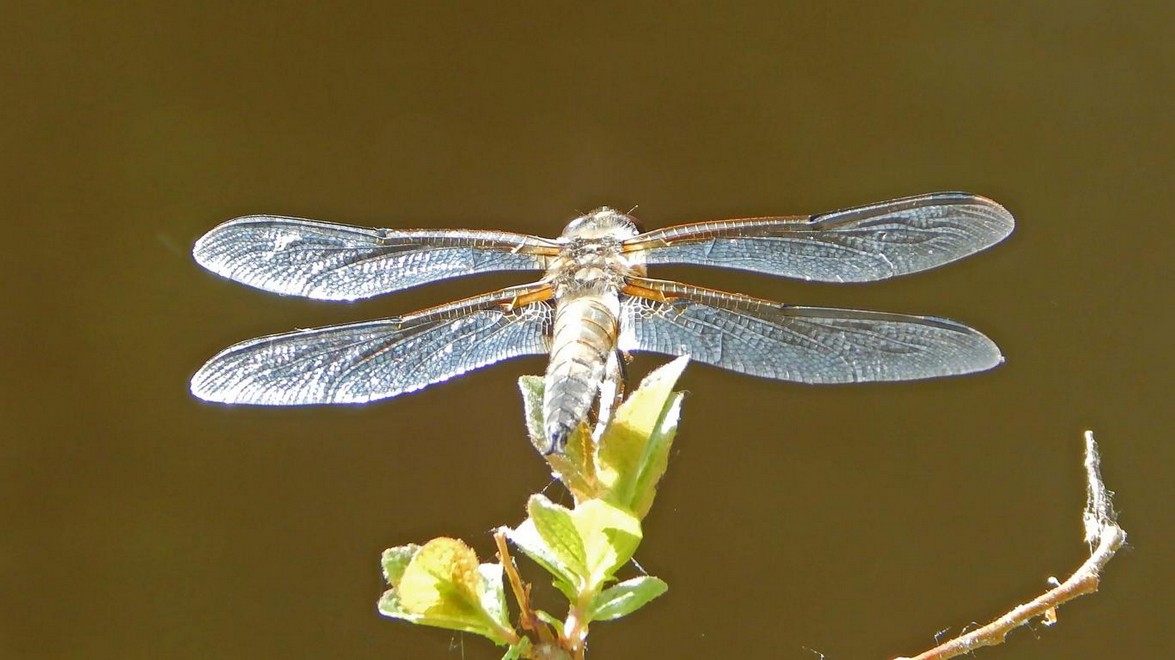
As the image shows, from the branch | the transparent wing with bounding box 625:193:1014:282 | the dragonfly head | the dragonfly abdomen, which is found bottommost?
the branch

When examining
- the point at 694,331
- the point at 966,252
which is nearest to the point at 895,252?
the point at 966,252

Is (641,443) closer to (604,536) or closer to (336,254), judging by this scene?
(604,536)

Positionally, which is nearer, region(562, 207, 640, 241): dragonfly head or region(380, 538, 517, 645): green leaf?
region(380, 538, 517, 645): green leaf

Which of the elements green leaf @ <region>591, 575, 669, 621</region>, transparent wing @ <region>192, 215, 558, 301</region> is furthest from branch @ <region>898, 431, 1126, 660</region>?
transparent wing @ <region>192, 215, 558, 301</region>

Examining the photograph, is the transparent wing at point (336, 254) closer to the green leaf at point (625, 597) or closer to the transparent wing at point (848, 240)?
the transparent wing at point (848, 240)

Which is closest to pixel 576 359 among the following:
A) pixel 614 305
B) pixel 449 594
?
pixel 614 305

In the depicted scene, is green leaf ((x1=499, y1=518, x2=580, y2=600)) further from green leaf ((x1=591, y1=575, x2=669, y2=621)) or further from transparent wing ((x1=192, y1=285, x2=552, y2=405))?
transparent wing ((x1=192, y1=285, x2=552, y2=405))
